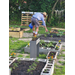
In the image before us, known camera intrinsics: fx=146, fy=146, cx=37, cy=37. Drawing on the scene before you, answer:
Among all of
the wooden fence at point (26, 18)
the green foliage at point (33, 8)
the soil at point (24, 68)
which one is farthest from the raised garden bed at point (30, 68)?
the green foliage at point (33, 8)

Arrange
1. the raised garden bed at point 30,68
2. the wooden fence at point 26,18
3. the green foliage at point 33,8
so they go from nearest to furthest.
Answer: the raised garden bed at point 30,68 → the green foliage at point 33,8 → the wooden fence at point 26,18

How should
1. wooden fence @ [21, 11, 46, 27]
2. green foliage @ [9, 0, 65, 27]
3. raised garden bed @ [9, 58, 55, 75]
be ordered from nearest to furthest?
raised garden bed @ [9, 58, 55, 75]
green foliage @ [9, 0, 65, 27]
wooden fence @ [21, 11, 46, 27]

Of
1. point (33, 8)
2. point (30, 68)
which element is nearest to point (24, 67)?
point (30, 68)

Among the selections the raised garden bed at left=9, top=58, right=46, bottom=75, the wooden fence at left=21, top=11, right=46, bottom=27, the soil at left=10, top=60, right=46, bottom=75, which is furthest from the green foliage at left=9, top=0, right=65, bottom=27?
the soil at left=10, top=60, right=46, bottom=75

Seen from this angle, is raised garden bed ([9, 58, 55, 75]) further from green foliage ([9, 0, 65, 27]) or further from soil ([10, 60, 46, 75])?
green foliage ([9, 0, 65, 27])

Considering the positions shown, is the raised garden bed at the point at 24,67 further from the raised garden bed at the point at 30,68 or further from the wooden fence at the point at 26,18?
the wooden fence at the point at 26,18

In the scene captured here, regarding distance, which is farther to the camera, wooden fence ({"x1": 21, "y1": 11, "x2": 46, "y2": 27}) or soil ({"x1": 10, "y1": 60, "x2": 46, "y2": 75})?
wooden fence ({"x1": 21, "y1": 11, "x2": 46, "y2": 27})

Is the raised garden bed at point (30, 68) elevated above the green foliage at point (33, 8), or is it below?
below

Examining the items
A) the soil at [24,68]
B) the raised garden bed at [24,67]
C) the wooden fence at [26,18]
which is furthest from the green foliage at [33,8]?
the soil at [24,68]

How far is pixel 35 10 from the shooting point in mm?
14875

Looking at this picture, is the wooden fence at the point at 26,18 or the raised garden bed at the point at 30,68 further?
the wooden fence at the point at 26,18

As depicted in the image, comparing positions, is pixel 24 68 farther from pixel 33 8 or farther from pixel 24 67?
pixel 33 8

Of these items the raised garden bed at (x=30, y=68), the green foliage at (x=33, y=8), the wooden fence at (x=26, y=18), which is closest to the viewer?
the raised garden bed at (x=30, y=68)
